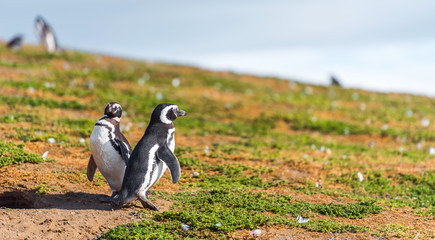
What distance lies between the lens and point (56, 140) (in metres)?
12.2

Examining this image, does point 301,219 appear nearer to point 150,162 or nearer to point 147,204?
point 147,204

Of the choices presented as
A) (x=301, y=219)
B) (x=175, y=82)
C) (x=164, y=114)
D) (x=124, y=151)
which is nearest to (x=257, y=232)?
(x=301, y=219)

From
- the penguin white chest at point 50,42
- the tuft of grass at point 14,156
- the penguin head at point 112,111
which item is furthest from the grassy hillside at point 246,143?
the penguin white chest at point 50,42

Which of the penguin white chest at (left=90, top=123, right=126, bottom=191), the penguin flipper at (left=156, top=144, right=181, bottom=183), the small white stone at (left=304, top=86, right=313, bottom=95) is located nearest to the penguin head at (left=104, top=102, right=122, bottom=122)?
the penguin white chest at (left=90, top=123, right=126, bottom=191)

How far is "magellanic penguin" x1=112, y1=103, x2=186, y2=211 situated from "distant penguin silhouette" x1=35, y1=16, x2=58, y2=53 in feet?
73.9

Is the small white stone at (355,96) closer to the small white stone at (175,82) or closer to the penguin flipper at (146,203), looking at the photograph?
the small white stone at (175,82)

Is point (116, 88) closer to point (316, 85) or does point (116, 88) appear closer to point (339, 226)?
point (316, 85)

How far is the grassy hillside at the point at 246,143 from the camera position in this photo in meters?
8.19

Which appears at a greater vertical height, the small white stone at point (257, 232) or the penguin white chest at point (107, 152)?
the penguin white chest at point (107, 152)

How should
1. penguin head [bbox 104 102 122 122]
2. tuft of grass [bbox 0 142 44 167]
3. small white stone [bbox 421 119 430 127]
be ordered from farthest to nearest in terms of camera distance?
small white stone [bbox 421 119 430 127] → tuft of grass [bbox 0 142 44 167] → penguin head [bbox 104 102 122 122]

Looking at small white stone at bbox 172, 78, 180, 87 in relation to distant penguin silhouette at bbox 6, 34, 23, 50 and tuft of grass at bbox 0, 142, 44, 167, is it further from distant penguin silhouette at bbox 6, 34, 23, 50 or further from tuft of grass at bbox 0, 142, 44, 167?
tuft of grass at bbox 0, 142, 44, 167

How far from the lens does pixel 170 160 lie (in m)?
7.95

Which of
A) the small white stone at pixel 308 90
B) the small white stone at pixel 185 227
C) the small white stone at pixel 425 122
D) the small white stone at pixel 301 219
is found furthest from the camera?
the small white stone at pixel 308 90

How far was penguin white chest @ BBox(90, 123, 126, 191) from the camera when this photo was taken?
840 centimetres
